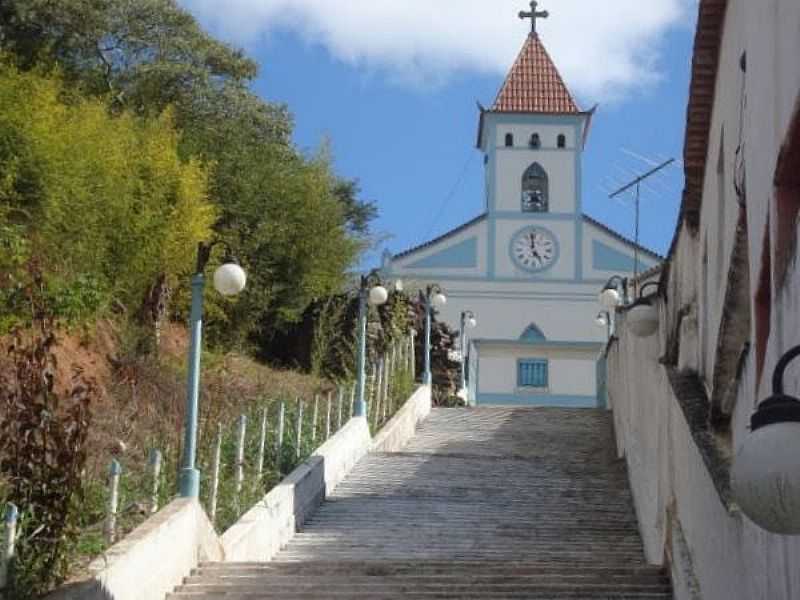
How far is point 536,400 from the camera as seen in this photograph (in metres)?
38.7

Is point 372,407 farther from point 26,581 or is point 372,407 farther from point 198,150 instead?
point 26,581

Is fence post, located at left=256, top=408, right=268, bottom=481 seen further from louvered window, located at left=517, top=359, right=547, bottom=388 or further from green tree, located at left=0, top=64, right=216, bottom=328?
Answer: louvered window, located at left=517, top=359, right=547, bottom=388

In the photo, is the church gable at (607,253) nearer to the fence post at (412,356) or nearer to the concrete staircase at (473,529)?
the fence post at (412,356)

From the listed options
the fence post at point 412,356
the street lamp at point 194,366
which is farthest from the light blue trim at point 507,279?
the street lamp at point 194,366

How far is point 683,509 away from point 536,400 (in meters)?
29.7

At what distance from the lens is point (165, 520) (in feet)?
28.9

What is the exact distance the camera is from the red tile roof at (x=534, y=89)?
45344 millimetres

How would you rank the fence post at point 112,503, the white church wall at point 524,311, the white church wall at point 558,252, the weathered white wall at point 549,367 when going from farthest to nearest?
the white church wall at point 558,252 < the white church wall at point 524,311 < the weathered white wall at point 549,367 < the fence post at point 112,503

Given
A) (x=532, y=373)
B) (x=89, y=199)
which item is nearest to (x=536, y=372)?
(x=532, y=373)

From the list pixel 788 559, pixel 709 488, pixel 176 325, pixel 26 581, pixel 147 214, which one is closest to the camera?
pixel 788 559

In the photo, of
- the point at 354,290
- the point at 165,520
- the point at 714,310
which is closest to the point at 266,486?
the point at 165,520

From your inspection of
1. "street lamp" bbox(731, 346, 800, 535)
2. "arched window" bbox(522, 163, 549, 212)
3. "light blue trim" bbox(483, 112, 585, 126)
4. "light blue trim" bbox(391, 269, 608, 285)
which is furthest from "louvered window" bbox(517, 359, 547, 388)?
"street lamp" bbox(731, 346, 800, 535)

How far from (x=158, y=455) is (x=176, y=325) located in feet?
41.4

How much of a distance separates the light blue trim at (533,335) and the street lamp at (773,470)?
37581 mm
